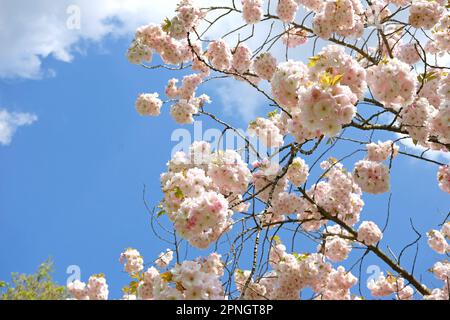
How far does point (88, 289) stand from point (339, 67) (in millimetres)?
2643

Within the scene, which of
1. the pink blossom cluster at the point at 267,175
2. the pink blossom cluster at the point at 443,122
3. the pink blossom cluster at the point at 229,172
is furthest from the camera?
the pink blossom cluster at the point at 267,175

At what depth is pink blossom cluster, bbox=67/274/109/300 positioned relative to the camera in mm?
3602

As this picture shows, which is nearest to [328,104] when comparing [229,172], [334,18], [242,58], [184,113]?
[229,172]

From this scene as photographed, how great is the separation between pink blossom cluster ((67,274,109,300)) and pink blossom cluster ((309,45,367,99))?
95.9 inches

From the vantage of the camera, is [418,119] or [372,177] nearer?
[418,119]

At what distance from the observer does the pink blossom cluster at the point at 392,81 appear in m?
2.59

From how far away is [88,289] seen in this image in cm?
363

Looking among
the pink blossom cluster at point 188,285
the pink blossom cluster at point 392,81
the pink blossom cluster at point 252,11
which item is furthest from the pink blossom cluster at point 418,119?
the pink blossom cluster at point 252,11

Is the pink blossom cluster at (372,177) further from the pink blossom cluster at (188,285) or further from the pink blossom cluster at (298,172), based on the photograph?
the pink blossom cluster at (188,285)

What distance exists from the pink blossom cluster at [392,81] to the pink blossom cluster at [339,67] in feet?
0.42

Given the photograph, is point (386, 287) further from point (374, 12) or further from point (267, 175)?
point (374, 12)

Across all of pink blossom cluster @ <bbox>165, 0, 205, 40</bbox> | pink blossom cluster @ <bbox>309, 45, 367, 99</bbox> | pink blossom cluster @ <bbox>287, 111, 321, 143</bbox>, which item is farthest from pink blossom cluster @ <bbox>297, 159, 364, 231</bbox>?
pink blossom cluster @ <bbox>165, 0, 205, 40</bbox>

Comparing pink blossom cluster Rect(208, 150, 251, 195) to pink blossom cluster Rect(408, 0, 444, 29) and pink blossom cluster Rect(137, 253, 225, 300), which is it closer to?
pink blossom cluster Rect(137, 253, 225, 300)
